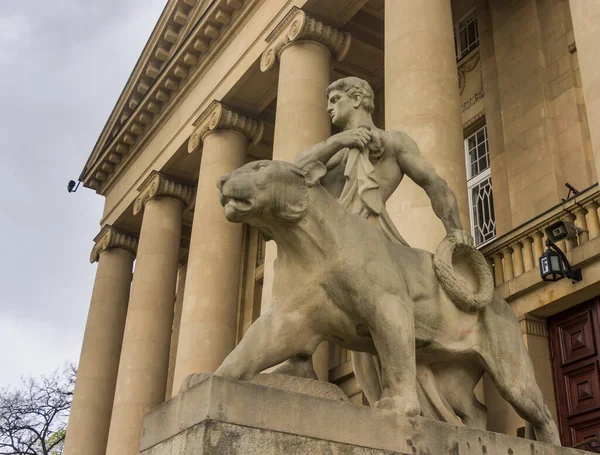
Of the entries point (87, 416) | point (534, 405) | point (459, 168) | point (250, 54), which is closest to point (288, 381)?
point (534, 405)

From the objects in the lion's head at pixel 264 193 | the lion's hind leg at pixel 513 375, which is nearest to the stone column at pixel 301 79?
the lion's hind leg at pixel 513 375

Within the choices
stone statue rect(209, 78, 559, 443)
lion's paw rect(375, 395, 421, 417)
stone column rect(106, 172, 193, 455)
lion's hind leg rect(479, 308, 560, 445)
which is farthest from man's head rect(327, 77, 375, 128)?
Result: stone column rect(106, 172, 193, 455)

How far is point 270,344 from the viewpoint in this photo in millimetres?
4848

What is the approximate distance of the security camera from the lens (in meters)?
11.8

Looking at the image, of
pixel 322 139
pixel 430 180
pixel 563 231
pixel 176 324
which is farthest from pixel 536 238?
pixel 176 324

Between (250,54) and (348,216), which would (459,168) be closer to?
(348,216)

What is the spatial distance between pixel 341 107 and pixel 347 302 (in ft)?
7.08

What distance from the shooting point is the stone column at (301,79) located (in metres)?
15.5

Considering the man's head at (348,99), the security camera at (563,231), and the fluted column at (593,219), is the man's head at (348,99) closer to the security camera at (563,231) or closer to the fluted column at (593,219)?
the security camera at (563,231)

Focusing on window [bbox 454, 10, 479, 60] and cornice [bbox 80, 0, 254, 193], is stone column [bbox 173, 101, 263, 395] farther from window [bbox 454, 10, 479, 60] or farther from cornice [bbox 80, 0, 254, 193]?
window [bbox 454, 10, 479, 60]

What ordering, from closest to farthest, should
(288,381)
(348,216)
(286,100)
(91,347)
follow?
(288,381)
(348,216)
(286,100)
(91,347)

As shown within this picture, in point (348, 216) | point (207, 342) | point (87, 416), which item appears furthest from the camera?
point (87, 416)

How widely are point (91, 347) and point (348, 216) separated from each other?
71.9ft

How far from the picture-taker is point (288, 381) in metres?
4.78
